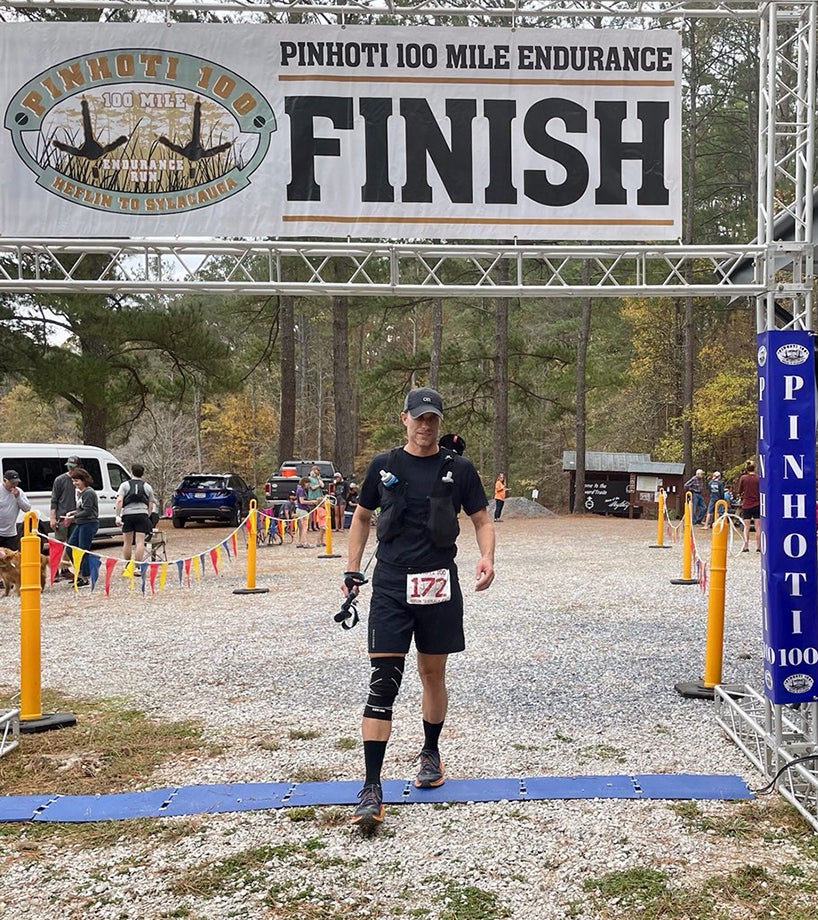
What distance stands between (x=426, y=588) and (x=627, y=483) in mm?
29698

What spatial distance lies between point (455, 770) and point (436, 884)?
4.40 feet

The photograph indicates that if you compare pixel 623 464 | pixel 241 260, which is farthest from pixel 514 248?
pixel 623 464

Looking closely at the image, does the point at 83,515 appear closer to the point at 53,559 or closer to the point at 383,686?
the point at 53,559

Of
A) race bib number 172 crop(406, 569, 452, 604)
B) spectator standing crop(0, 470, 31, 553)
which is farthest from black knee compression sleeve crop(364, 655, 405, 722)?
spectator standing crop(0, 470, 31, 553)

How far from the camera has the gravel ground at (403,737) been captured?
361cm

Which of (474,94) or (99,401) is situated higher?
(474,94)

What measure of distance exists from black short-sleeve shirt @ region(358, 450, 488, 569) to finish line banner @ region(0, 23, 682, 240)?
2.72 meters

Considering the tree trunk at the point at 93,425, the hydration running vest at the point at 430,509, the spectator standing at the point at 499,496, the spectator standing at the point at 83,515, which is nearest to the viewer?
the hydration running vest at the point at 430,509

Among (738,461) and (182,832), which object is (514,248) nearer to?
(182,832)

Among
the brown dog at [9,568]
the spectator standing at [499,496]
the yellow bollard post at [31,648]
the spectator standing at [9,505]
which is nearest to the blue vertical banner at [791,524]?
the yellow bollard post at [31,648]

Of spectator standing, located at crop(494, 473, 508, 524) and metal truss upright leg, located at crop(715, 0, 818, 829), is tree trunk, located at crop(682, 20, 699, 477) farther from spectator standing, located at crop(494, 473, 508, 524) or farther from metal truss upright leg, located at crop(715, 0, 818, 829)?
metal truss upright leg, located at crop(715, 0, 818, 829)

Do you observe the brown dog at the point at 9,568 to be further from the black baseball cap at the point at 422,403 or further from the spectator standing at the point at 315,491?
the spectator standing at the point at 315,491

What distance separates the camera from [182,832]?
412cm

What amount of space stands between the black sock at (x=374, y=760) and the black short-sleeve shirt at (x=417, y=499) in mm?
893
